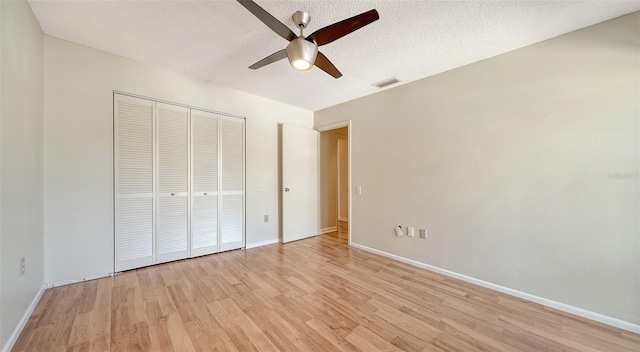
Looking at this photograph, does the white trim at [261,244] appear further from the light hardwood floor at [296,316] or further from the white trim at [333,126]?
the white trim at [333,126]

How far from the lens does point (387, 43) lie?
2.13 metres

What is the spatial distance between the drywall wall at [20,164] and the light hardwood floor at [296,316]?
1.07 ft

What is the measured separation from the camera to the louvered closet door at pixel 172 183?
2.78 metres

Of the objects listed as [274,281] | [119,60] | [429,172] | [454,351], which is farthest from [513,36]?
[119,60]

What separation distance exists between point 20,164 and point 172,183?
1.29 meters

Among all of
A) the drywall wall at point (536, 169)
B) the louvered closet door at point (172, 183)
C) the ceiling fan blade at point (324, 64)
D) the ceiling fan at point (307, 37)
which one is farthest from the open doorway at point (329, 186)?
the ceiling fan at point (307, 37)

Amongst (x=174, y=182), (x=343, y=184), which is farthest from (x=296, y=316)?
(x=343, y=184)

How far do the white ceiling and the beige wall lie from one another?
1956 mm

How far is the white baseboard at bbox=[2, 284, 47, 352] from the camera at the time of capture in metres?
1.41

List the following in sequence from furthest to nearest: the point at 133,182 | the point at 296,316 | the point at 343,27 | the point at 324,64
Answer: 1. the point at 133,182
2. the point at 324,64
3. the point at 296,316
4. the point at 343,27

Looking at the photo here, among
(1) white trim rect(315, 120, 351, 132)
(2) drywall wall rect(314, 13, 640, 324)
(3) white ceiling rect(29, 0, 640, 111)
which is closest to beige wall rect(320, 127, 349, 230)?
(1) white trim rect(315, 120, 351, 132)

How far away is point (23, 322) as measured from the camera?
5.32 ft

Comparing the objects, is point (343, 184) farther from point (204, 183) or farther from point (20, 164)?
point (20, 164)

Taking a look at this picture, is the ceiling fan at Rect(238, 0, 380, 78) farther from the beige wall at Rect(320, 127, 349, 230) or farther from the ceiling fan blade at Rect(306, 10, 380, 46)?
the beige wall at Rect(320, 127, 349, 230)
